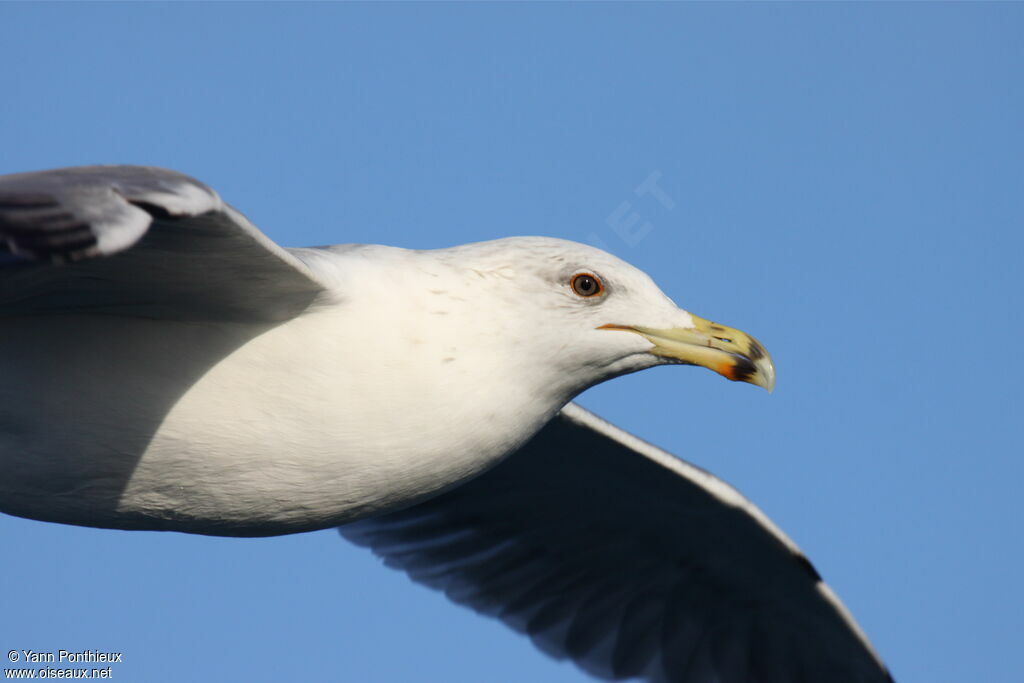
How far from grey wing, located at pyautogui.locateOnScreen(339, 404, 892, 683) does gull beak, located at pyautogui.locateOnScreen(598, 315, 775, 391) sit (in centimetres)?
163

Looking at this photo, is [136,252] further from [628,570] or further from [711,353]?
[628,570]

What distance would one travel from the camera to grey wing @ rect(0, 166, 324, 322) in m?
3.99

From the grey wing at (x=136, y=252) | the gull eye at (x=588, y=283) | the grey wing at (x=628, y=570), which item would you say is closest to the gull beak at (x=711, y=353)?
the gull eye at (x=588, y=283)

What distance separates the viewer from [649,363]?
5.96 m

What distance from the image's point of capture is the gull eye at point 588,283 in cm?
595

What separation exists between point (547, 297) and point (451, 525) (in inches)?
104

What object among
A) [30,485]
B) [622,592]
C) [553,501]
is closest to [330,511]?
[30,485]

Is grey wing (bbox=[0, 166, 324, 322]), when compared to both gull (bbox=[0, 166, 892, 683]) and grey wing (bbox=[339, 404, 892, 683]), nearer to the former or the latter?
gull (bbox=[0, 166, 892, 683])

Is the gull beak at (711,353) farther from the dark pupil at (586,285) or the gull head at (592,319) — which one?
the dark pupil at (586,285)

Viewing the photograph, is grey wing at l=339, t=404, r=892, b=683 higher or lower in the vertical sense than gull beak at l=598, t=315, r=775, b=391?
lower

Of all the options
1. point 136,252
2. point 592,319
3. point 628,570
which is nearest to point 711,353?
point 592,319

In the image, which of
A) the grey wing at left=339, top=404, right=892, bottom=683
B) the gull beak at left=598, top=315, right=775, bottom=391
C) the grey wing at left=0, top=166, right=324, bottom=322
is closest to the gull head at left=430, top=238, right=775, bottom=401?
the gull beak at left=598, top=315, right=775, bottom=391

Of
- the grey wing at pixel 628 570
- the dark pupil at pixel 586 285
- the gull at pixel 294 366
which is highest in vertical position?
the dark pupil at pixel 586 285

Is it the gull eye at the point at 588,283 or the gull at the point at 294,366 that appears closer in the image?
the gull at the point at 294,366
